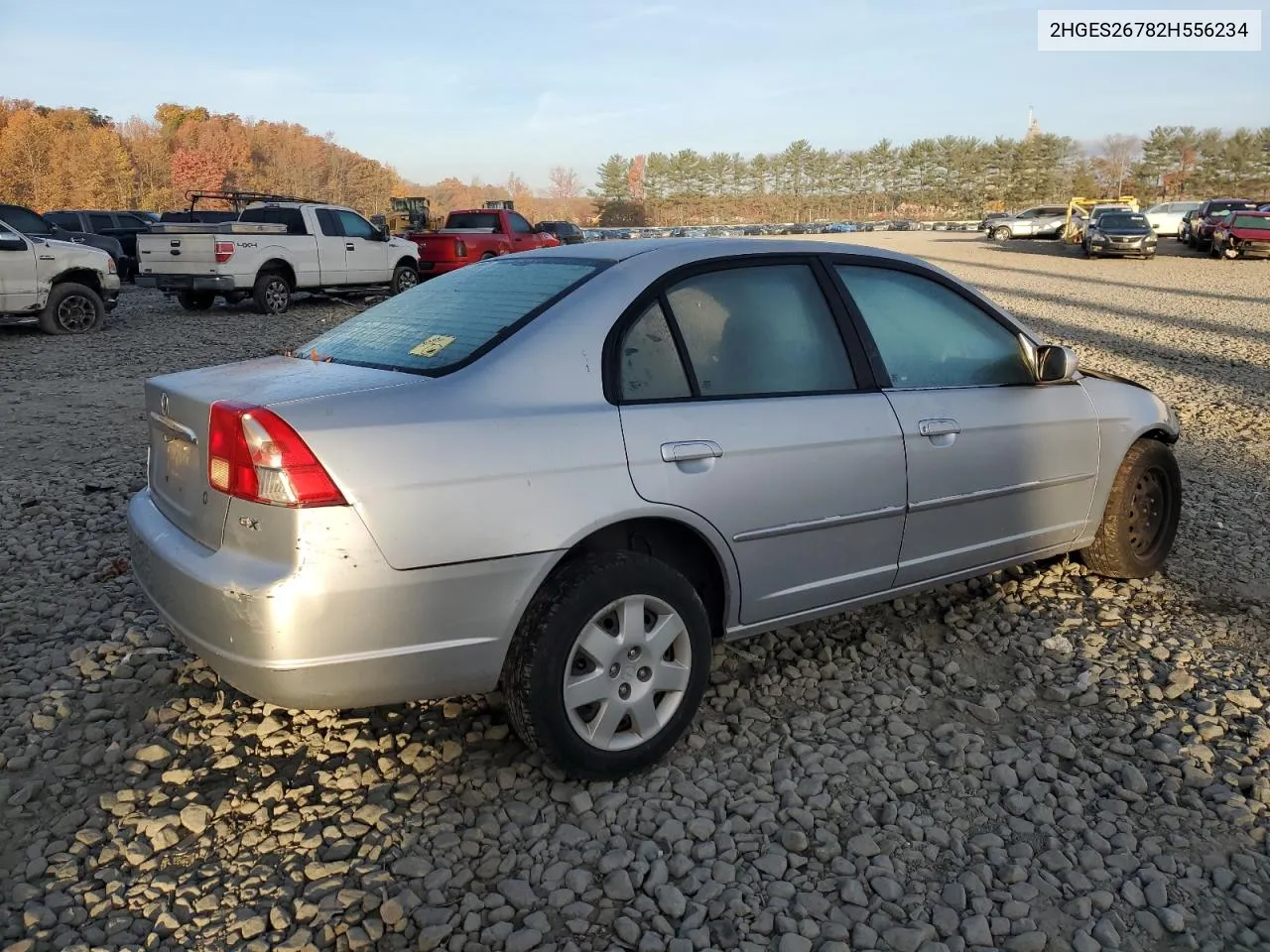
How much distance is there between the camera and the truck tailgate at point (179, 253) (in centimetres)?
1509

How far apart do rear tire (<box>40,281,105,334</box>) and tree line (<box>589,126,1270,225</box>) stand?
81.2 m

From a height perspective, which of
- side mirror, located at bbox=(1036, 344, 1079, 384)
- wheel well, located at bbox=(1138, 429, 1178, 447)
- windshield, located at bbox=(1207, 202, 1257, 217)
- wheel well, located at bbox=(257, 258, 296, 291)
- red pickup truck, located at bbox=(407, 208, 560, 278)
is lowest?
wheel well, located at bbox=(1138, 429, 1178, 447)

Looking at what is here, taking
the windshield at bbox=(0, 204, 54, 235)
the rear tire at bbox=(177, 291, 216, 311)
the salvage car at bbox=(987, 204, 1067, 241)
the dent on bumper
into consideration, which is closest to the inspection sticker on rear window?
the dent on bumper

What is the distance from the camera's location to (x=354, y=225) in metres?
17.4

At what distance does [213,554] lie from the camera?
276 cm

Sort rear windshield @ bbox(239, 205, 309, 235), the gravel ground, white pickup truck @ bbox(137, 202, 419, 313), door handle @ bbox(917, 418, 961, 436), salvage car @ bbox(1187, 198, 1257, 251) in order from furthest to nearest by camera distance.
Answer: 1. salvage car @ bbox(1187, 198, 1257, 251)
2. rear windshield @ bbox(239, 205, 309, 235)
3. white pickup truck @ bbox(137, 202, 419, 313)
4. door handle @ bbox(917, 418, 961, 436)
5. the gravel ground

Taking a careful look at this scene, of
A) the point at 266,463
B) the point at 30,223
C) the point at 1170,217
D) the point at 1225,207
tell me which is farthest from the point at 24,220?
the point at 1170,217

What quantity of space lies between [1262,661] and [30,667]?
4.81 m

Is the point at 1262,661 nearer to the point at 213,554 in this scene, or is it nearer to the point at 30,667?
the point at 213,554

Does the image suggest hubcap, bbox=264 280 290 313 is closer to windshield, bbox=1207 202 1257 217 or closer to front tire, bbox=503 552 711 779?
front tire, bbox=503 552 711 779

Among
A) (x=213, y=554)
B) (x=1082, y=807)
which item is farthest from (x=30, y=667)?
(x=1082, y=807)

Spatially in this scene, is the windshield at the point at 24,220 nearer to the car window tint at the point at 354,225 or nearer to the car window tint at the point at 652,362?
the car window tint at the point at 354,225

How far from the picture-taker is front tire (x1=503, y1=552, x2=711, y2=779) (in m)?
2.80

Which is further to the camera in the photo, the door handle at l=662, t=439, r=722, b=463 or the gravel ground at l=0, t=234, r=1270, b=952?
the door handle at l=662, t=439, r=722, b=463
